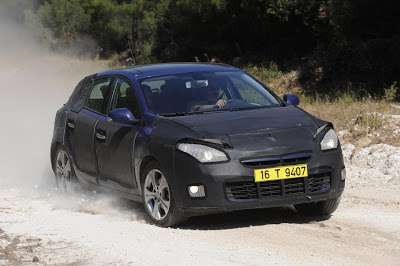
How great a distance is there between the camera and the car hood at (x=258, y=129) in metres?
7.22

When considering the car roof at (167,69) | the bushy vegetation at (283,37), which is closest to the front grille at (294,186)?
the car roof at (167,69)

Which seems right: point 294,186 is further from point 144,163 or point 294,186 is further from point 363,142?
point 363,142

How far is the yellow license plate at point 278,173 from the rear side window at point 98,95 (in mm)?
2626

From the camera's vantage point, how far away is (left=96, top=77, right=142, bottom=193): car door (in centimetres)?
815

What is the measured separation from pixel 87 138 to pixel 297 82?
2100 centimetres

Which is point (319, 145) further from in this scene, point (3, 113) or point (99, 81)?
point (3, 113)

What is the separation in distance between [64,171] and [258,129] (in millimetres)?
3507

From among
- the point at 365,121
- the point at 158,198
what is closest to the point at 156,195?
the point at 158,198

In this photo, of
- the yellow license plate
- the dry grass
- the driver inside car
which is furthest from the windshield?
the dry grass

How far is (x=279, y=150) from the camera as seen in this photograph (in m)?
7.21

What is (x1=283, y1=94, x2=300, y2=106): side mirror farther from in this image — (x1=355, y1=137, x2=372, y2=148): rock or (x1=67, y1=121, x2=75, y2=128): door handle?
(x1=355, y1=137, x2=372, y2=148): rock

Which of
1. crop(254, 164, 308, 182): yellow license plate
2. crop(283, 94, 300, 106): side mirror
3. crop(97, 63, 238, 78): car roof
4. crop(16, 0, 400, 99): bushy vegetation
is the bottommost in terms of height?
crop(16, 0, 400, 99): bushy vegetation

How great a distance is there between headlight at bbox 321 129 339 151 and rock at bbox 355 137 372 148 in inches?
183

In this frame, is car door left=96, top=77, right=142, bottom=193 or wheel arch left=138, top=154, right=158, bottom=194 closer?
wheel arch left=138, top=154, right=158, bottom=194
